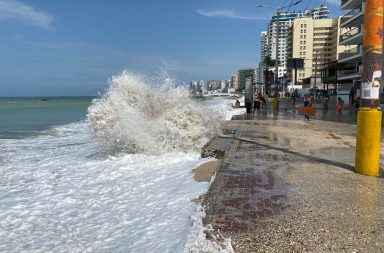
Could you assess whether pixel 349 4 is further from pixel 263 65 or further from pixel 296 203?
pixel 296 203

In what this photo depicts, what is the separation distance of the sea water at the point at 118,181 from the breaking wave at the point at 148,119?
3 centimetres

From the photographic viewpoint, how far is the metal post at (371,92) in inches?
277

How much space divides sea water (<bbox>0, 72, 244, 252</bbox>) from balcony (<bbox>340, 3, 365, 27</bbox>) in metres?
41.1

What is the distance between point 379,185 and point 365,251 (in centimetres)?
295

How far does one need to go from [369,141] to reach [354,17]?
1888 inches

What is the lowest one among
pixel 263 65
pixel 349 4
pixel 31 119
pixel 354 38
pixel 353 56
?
pixel 31 119

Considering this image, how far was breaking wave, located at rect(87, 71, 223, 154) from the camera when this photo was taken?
11789 millimetres

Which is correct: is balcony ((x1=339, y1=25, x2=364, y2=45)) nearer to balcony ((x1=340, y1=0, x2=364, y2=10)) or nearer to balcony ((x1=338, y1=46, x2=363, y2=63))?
balcony ((x1=338, y1=46, x2=363, y2=63))

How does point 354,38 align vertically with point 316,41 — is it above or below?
below

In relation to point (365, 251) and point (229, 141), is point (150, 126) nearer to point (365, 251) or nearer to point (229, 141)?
point (229, 141)

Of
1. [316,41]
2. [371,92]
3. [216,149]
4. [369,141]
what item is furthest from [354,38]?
[316,41]

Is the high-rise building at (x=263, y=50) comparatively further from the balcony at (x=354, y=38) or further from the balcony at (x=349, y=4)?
the balcony at (x=349, y=4)

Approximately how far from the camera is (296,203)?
5.50m

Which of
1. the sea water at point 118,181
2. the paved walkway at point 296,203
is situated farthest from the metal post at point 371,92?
the sea water at point 118,181
